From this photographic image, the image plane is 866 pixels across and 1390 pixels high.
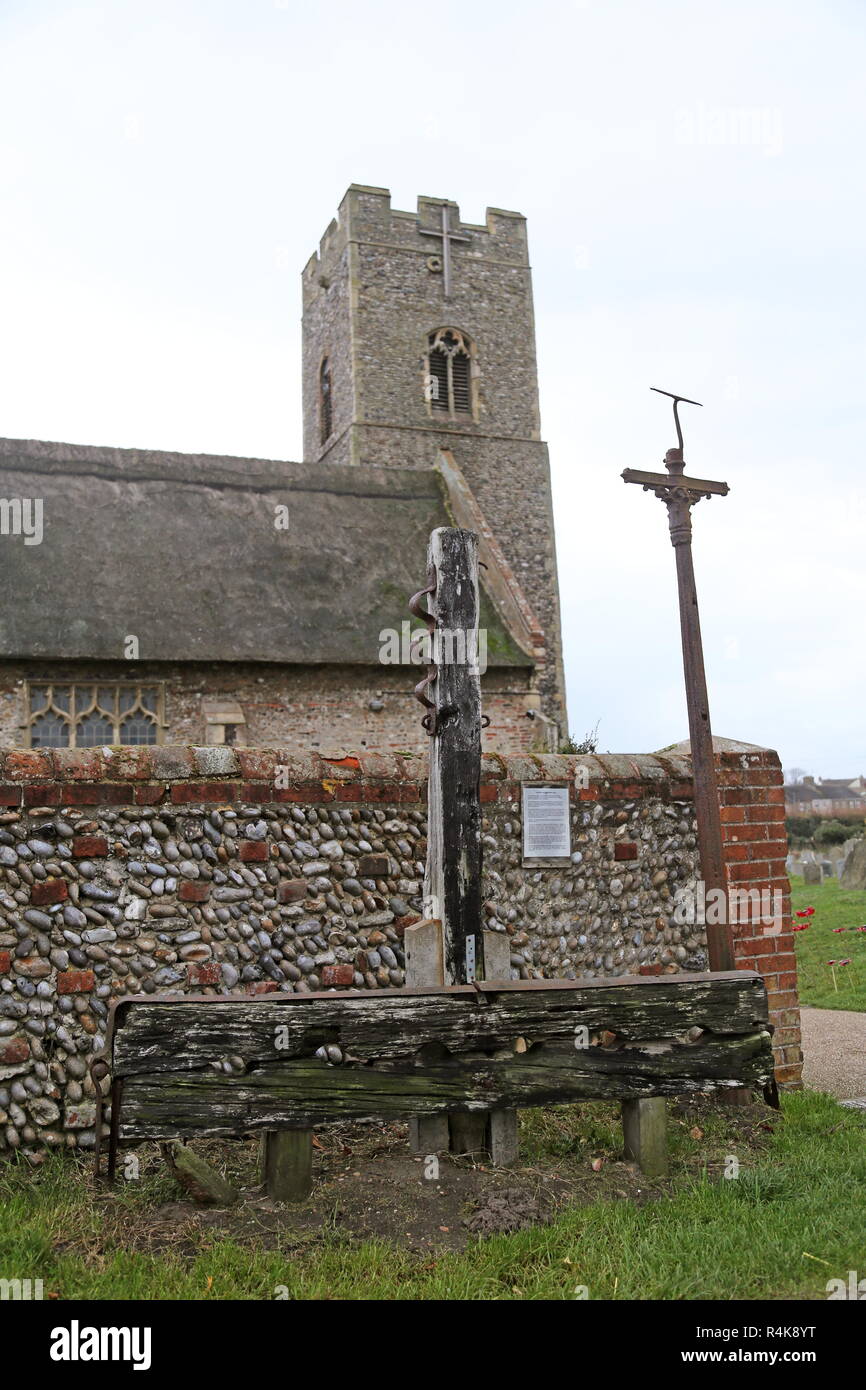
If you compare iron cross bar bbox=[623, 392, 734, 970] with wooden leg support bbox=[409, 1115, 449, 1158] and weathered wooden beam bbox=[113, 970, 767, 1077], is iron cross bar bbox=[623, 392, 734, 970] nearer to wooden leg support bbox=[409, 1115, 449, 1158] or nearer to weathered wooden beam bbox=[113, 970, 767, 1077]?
weathered wooden beam bbox=[113, 970, 767, 1077]

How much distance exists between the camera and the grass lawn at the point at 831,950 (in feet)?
31.2

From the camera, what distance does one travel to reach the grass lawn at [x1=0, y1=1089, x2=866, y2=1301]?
3389 millimetres

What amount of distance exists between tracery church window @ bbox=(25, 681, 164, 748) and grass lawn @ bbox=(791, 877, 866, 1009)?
8.90m

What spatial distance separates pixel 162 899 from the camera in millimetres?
5141

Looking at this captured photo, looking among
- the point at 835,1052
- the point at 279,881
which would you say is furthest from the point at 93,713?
the point at 835,1052

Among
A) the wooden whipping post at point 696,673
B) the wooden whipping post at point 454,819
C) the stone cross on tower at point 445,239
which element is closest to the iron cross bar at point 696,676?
the wooden whipping post at point 696,673

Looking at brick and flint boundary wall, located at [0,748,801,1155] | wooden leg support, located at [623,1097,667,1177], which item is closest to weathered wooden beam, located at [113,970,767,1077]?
wooden leg support, located at [623,1097,667,1177]

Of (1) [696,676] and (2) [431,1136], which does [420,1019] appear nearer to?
(2) [431,1136]

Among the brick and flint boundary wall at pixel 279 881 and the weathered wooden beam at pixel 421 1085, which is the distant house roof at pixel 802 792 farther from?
the weathered wooden beam at pixel 421 1085

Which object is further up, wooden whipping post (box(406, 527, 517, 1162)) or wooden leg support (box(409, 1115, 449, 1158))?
wooden whipping post (box(406, 527, 517, 1162))

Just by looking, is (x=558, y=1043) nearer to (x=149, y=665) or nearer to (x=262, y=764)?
(x=262, y=764)

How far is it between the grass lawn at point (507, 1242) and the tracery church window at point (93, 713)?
980cm

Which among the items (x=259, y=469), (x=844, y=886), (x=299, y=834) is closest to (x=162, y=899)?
(x=299, y=834)
